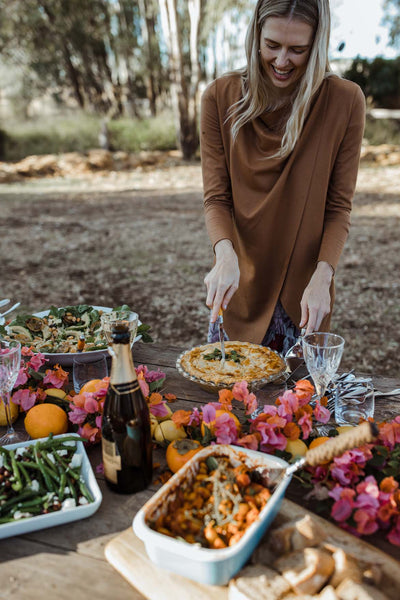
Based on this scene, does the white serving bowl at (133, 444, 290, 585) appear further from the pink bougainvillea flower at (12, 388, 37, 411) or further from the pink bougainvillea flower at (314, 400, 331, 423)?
the pink bougainvillea flower at (12, 388, 37, 411)

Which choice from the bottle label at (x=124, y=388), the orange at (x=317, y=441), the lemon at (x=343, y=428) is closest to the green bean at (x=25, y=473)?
the bottle label at (x=124, y=388)

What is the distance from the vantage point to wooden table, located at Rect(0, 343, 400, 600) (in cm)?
106

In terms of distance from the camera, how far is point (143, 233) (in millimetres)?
8852

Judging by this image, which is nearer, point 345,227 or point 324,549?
point 324,549

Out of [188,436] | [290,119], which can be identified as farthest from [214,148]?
[188,436]

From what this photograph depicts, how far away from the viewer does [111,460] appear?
1.29 m

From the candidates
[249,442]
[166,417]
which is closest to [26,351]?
[166,417]

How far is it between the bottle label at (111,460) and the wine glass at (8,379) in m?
0.40

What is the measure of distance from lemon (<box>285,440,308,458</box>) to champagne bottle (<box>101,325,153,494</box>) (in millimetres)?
383

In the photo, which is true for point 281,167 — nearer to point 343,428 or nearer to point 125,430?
point 343,428

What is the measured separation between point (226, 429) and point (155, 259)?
626 cm

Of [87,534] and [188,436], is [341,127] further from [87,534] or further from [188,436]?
[87,534]

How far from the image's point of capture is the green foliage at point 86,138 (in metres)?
17.3

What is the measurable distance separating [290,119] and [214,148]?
0.39m
